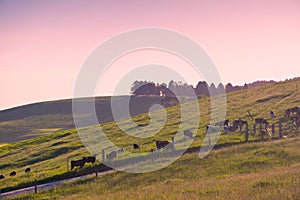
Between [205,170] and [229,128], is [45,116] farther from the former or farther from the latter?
[205,170]

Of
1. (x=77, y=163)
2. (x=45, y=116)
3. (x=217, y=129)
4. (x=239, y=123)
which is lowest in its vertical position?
(x=77, y=163)

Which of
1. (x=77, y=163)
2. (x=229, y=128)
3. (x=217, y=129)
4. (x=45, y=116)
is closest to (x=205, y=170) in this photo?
(x=77, y=163)

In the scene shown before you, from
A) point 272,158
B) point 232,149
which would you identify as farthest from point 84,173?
point 272,158

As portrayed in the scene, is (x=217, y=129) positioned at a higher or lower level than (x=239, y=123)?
lower

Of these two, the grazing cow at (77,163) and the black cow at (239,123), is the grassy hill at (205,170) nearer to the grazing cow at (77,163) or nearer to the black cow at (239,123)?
the grazing cow at (77,163)

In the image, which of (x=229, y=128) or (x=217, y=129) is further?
(x=217, y=129)

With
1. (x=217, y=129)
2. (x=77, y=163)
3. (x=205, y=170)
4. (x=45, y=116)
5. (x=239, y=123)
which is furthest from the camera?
(x=45, y=116)

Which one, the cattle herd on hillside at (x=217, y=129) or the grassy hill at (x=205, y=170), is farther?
the cattle herd on hillside at (x=217, y=129)

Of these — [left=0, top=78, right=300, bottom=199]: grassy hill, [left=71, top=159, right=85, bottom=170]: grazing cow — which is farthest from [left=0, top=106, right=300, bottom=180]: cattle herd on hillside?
[left=0, top=78, right=300, bottom=199]: grassy hill

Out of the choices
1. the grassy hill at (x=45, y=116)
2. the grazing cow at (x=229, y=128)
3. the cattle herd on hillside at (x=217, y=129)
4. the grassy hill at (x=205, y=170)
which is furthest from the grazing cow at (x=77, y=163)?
the grassy hill at (x=45, y=116)

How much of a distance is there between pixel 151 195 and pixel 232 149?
15668mm

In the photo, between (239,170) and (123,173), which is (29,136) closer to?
(123,173)

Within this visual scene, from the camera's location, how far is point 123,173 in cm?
2994

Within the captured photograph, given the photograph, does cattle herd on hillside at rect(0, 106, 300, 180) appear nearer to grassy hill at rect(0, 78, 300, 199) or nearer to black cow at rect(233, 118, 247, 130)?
black cow at rect(233, 118, 247, 130)
